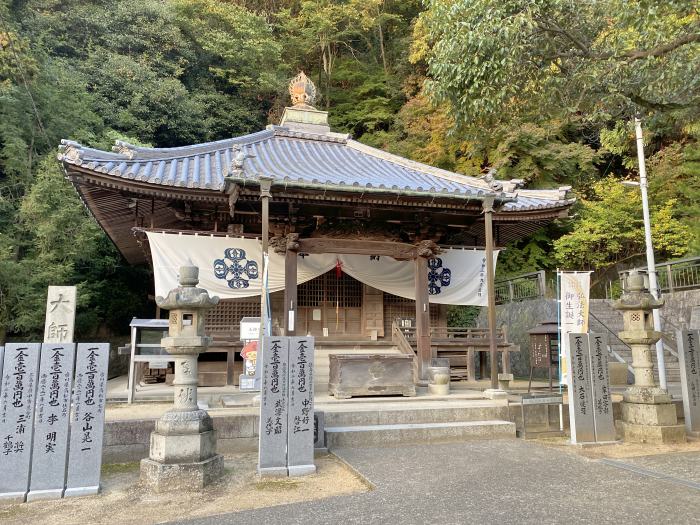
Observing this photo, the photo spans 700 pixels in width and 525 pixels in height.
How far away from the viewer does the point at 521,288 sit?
17484 millimetres

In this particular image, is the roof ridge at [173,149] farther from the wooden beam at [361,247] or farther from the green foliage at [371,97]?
the green foliage at [371,97]

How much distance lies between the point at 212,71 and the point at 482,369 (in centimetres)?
2128

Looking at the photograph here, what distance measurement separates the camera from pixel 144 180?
8.81 meters

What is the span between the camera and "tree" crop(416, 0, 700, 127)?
20.0 feet

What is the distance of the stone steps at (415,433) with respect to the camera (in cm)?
638

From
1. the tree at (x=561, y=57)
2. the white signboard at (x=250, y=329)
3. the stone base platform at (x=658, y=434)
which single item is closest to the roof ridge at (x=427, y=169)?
the tree at (x=561, y=57)

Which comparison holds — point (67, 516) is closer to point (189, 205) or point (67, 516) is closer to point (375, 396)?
point (375, 396)

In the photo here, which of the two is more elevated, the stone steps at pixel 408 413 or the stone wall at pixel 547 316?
the stone wall at pixel 547 316

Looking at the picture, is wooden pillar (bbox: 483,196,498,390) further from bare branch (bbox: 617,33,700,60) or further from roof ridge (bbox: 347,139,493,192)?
bare branch (bbox: 617,33,700,60)

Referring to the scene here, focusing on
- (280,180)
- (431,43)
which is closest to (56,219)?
(280,180)

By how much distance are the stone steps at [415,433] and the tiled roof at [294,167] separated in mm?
4226

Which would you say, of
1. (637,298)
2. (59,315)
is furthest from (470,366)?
(59,315)

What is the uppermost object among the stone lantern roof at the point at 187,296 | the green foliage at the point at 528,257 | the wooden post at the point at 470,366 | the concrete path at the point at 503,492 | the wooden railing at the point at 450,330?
the green foliage at the point at 528,257

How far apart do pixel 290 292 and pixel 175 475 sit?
17.3 ft
